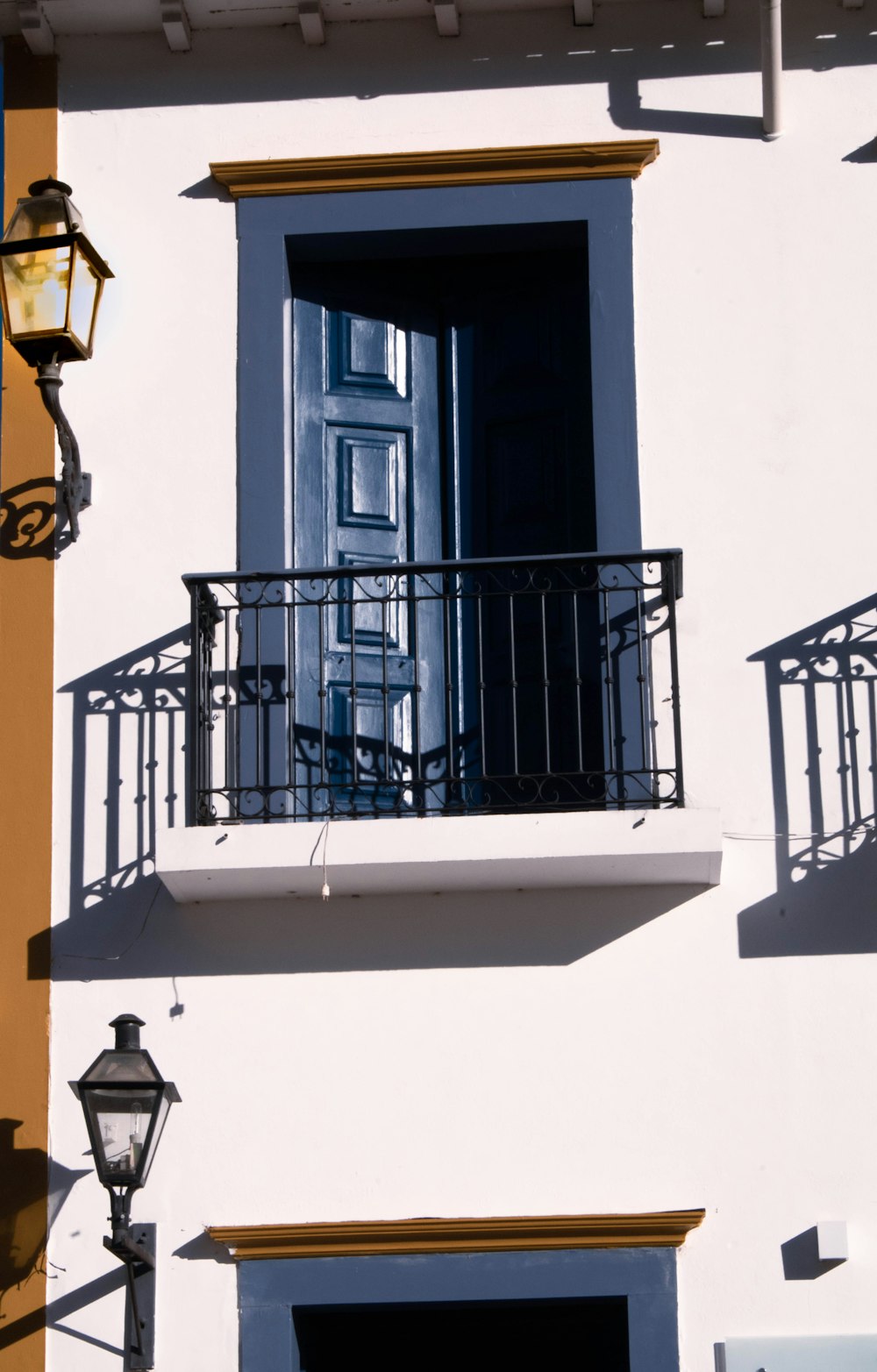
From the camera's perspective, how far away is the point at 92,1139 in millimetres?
6148

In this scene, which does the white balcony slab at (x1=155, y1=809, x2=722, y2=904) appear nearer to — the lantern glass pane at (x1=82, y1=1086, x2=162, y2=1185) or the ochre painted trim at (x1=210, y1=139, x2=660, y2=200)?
the lantern glass pane at (x1=82, y1=1086, x2=162, y2=1185)

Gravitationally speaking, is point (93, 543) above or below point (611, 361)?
below

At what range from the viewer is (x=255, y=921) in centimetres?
679

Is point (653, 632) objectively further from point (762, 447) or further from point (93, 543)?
point (93, 543)

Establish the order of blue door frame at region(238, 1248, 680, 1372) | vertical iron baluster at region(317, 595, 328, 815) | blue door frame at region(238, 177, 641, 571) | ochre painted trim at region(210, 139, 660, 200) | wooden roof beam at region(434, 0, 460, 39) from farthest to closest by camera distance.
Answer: wooden roof beam at region(434, 0, 460, 39) < ochre painted trim at region(210, 139, 660, 200) < blue door frame at region(238, 177, 641, 571) < vertical iron baluster at region(317, 595, 328, 815) < blue door frame at region(238, 1248, 680, 1372)

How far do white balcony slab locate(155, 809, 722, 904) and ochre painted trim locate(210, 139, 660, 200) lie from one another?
253cm

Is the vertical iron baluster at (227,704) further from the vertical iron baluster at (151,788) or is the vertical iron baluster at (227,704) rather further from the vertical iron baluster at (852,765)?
the vertical iron baluster at (852,765)

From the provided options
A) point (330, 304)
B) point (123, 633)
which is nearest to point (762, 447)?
point (330, 304)

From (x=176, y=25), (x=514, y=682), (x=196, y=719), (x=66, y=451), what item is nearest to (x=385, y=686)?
(x=514, y=682)

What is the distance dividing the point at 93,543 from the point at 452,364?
1595mm

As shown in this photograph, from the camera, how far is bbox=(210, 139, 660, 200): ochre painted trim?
24.4ft

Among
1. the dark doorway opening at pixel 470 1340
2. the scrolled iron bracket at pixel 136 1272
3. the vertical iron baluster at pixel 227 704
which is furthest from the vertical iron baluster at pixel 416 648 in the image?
the dark doorway opening at pixel 470 1340

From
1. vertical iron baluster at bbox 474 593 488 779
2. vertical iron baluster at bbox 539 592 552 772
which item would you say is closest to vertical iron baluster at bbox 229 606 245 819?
vertical iron baluster at bbox 474 593 488 779

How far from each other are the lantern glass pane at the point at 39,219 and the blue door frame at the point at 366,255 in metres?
0.89
